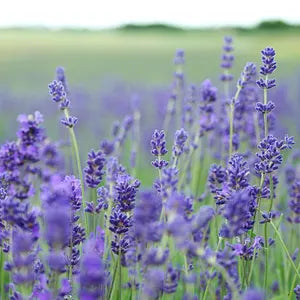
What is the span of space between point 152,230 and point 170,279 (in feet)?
0.51

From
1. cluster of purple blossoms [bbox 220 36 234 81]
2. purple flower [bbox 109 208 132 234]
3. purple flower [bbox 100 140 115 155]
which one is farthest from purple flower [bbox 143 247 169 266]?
cluster of purple blossoms [bbox 220 36 234 81]

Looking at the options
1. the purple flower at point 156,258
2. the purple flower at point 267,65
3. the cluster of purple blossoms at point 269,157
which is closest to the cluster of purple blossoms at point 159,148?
the cluster of purple blossoms at point 269,157

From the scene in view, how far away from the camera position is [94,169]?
2223 mm

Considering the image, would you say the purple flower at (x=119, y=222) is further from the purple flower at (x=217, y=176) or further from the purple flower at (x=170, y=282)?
the purple flower at (x=217, y=176)

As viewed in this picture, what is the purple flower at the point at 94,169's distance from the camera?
86.8 inches

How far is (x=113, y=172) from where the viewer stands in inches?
79.6

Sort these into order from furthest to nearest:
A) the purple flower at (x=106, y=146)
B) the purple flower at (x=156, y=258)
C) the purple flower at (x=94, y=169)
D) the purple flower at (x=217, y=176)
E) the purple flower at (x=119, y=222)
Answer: the purple flower at (x=106, y=146)
the purple flower at (x=217, y=176)
the purple flower at (x=94, y=169)
the purple flower at (x=119, y=222)
the purple flower at (x=156, y=258)

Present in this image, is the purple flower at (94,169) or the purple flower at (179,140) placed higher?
the purple flower at (179,140)

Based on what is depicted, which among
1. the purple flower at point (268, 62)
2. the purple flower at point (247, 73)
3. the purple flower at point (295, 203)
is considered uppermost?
the purple flower at point (268, 62)

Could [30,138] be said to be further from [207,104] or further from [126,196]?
[207,104]

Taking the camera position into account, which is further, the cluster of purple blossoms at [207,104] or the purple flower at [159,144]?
the cluster of purple blossoms at [207,104]

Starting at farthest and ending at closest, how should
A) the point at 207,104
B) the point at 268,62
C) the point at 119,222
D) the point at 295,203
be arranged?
1. the point at 207,104
2. the point at 295,203
3. the point at 268,62
4. the point at 119,222

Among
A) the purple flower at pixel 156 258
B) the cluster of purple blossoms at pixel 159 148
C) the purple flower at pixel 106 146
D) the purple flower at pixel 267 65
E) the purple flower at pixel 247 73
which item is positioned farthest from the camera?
the purple flower at pixel 106 146

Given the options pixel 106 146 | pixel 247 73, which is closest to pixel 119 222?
pixel 247 73
